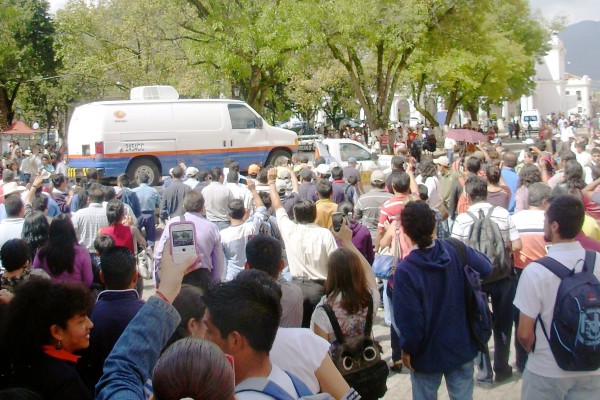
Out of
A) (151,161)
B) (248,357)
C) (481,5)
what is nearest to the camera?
(248,357)

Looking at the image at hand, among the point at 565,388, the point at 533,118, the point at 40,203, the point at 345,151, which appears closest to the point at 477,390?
the point at 565,388

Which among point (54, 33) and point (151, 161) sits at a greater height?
point (54, 33)

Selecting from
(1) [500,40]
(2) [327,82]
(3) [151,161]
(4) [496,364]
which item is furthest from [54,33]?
(4) [496,364]

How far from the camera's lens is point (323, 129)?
165ft

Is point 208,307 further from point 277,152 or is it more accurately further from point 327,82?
point 327,82

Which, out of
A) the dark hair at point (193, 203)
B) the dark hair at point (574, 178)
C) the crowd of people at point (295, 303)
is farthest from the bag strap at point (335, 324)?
the dark hair at point (574, 178)

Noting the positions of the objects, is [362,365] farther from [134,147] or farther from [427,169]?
[134,147]

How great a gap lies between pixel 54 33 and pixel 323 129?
19.2 meters

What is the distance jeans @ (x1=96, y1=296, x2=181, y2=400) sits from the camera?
2502 millimetres

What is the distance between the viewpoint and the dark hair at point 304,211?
5578mm

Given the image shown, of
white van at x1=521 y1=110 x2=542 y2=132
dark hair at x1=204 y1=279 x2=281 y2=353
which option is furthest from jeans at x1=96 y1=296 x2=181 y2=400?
white van at x1=521 y1=110 x2=542 y2=132

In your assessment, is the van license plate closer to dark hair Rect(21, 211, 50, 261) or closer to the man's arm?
dark hair Rect(21, 211, 50, 261)

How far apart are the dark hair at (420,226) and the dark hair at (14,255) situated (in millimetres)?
2759

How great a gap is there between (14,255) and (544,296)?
358cm
